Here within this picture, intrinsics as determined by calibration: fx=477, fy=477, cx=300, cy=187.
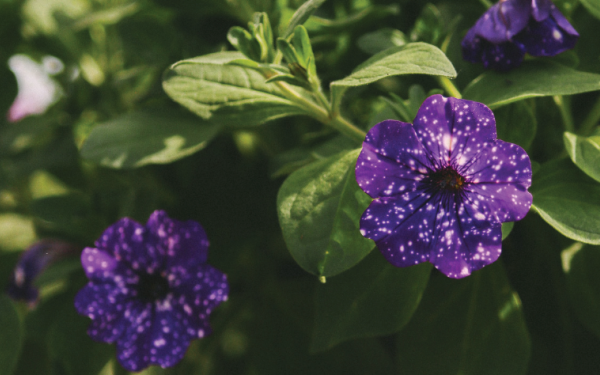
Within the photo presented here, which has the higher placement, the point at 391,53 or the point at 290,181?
the point at 391,53

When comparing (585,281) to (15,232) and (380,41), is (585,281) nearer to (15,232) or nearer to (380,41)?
(380,41)

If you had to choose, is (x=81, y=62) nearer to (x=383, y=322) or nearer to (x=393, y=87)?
(x=393, y=87)

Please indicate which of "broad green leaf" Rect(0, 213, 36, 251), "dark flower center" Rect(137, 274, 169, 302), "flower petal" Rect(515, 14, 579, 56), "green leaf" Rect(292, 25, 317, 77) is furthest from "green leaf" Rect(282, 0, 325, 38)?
"broad green leaf" Rect(0, 213, 36, 251)

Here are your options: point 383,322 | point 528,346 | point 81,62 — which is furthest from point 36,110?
point 528,346

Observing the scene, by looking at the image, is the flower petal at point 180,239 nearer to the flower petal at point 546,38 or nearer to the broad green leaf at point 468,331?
the broad green leaf at point 468,331

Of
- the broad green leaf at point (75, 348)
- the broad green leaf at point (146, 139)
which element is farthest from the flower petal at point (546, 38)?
the broad green leaf at point (75, 348)

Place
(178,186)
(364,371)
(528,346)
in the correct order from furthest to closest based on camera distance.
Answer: (178,186)
(364,371)
(528,346)

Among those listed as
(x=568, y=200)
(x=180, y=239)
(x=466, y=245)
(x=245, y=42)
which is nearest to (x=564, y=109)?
(x=568, y=200)
